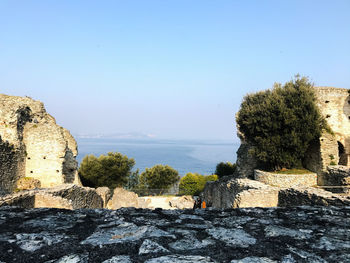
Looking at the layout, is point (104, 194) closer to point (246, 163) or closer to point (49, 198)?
point (49, 198)

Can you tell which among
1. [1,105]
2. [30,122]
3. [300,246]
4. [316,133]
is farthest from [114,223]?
[316,133]

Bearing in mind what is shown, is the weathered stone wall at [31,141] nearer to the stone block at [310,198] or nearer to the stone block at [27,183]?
the stone block at [27,183]

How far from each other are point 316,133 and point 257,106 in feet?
13.5

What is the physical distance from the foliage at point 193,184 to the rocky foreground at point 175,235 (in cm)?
2832

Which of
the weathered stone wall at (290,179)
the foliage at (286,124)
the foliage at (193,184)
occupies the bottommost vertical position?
the foliage at (193,184)

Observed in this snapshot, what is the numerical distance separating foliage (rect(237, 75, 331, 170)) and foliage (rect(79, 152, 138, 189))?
17283mm

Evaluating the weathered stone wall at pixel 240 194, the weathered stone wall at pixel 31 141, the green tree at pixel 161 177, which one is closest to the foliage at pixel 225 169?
the green tree at pixel 161 177

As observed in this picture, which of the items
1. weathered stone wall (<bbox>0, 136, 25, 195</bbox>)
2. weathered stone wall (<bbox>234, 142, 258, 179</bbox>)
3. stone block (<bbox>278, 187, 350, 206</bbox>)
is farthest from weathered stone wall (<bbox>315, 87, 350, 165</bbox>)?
weathered stone wall (<bbox>0, 136, 25, 195</bbox>)

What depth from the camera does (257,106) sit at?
684 inches

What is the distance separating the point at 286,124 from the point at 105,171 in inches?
809

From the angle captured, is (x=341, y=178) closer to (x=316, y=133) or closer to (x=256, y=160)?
(x=316, y=133)

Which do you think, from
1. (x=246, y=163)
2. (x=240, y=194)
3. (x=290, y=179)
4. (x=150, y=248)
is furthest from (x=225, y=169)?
(x=150, y=248)

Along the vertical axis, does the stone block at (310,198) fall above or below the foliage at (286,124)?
below

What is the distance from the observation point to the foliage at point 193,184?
102ft
